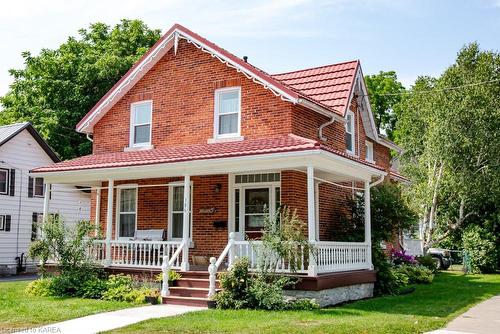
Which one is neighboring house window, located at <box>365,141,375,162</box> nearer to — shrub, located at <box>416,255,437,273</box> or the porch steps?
shrub, located at <box>416,255,437,273</box>

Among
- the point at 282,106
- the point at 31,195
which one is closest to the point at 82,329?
the point at 282,106

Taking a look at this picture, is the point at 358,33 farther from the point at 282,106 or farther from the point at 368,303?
the point at 368,303

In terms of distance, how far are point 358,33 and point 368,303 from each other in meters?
6.95

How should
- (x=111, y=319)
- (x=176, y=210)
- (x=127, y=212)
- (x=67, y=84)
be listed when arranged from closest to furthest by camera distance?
(x=111, y=319) < (x=176, y=210) < (x=127, y=212) < (x=67, y=84)

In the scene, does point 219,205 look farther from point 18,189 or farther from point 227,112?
point 18,189

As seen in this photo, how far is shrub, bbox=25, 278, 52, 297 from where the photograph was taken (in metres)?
15.2

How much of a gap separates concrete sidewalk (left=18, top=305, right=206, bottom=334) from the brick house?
1139 millimetres

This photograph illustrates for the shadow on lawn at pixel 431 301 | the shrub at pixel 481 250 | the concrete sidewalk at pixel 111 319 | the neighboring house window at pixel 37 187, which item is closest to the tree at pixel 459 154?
the shrub at pixel 481 250

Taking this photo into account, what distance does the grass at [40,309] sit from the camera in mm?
11248

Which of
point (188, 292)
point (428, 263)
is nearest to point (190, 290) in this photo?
point (188, 292)

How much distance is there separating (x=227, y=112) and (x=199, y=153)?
9.19 feet

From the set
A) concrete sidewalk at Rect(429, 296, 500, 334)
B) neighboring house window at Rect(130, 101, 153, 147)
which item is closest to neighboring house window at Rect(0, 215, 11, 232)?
neighboring house window at Rect(130, 101, 153, 147)

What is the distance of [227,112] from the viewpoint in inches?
695

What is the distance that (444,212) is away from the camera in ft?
101
